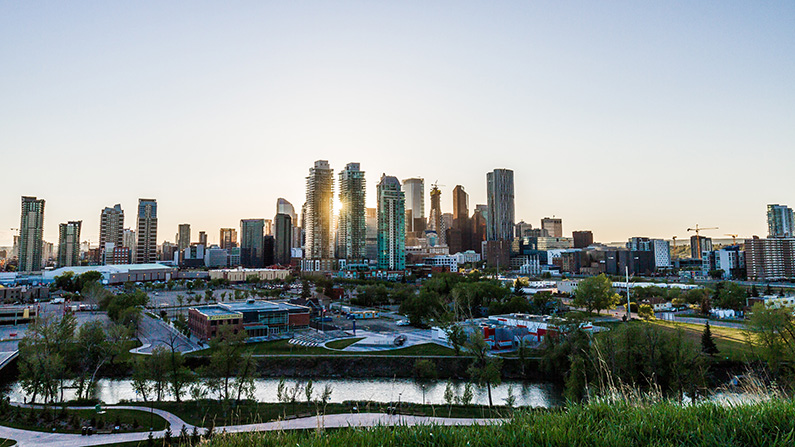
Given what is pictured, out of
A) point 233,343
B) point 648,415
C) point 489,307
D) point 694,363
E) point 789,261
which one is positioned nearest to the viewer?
point 648,415

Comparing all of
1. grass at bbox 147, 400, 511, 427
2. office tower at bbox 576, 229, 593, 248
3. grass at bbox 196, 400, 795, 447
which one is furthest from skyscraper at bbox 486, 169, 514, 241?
grass at bbox 196, 400, 795, 447

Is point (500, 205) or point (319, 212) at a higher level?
point (500, 205)

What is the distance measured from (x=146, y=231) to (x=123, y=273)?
22.8 meters

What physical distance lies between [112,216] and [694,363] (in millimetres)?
140423

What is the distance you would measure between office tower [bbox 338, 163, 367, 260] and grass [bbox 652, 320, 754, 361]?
267 feet

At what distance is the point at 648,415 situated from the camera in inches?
175

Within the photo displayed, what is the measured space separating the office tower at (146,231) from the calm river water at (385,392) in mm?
88890

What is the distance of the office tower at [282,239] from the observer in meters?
145

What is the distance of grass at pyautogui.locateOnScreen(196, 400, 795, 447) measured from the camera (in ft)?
12.4

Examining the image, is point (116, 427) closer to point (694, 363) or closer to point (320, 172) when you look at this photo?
point (694, 363)

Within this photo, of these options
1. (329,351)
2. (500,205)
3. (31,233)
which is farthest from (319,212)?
(500,205)

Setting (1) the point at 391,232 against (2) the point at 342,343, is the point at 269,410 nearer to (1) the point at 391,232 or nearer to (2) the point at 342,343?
(2) the point at 342,343

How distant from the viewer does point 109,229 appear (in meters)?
127

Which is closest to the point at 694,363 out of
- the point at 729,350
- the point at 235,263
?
the point at 729,350
